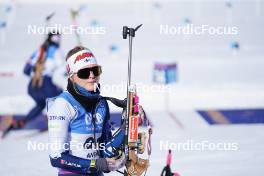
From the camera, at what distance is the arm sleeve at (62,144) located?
3805mm

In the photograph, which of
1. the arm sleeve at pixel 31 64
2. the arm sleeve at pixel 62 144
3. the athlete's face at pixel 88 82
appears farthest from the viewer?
the arm sleeve at pixel 31 64

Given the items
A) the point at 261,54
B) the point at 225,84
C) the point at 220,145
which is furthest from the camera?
the point at 261,54

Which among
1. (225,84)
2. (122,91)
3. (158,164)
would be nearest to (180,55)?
(225,84)

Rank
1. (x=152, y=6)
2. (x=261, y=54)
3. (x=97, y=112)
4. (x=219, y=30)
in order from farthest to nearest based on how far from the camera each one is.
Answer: (x=152, y=6) → (x=219, y=30) → (x=261, y=54) → (x=97, y=112)

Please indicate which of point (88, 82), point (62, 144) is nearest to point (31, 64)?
point (88, 82)

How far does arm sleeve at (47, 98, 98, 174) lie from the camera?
3805mm

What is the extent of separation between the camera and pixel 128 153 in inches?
160

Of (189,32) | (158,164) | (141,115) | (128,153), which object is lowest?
(158,164)

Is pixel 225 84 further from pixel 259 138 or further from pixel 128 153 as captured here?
pixel 128 153

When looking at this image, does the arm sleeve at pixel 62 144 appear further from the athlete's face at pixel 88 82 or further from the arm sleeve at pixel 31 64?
the arm sleeve at pixel 31 64

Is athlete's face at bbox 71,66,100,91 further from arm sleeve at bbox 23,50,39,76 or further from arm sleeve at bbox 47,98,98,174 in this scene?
arm sleeve at bbox 23,50,39,76

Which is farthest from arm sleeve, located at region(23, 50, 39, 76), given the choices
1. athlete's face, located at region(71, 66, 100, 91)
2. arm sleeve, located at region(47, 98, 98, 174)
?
arm sleeve, located at region(47, 98, 98, 174)

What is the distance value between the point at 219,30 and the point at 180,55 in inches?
104

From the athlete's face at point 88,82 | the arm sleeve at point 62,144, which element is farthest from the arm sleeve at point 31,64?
the arm sleeve at point 62,144
